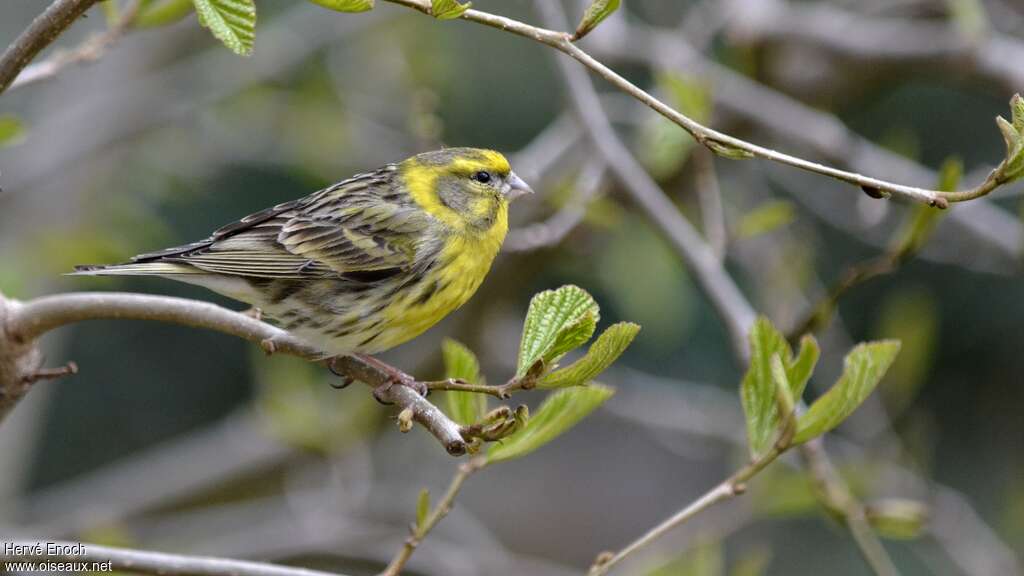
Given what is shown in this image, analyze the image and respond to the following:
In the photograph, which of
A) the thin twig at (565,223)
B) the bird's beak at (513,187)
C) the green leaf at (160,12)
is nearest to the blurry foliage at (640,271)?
the thin twig at (565,223)

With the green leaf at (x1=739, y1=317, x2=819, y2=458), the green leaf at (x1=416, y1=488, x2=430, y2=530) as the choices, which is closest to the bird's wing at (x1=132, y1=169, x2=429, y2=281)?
the green leaf at (x1=416, y1=488, x2=430, y2=530)

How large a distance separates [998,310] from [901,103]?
1271mm

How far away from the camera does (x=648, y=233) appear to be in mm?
4590

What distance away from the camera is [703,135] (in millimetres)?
1544

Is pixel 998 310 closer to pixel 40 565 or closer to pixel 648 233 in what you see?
pixel 648 233

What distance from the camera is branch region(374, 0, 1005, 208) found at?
1.47 m

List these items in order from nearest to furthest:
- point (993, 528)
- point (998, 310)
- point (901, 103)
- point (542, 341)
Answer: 1. point (542, 341)
2. point (993, 528)
3. point (998, 310)
4. point (901, 103)

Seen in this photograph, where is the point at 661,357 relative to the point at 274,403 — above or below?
below

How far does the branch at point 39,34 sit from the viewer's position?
1.48 metres

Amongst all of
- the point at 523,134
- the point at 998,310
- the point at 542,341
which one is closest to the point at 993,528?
the point at 998,310

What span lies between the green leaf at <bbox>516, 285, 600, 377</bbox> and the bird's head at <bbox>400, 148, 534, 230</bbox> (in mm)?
1458

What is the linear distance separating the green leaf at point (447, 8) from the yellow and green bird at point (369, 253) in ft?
4.14

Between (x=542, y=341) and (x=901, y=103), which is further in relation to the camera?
(x=901, y=103)

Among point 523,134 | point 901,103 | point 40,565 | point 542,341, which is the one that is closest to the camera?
point 542,341
